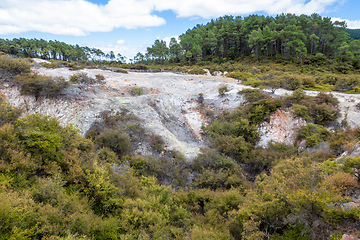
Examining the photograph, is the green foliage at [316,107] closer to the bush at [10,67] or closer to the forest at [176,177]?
the forest at [176,177]

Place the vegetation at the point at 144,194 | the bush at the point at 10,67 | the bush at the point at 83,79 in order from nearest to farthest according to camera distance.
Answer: the vegetation at the point at 144,194 → the bush at the point at 10,67 → the bush at the point at 83,79

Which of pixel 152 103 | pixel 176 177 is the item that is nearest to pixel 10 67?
pixel 152 103

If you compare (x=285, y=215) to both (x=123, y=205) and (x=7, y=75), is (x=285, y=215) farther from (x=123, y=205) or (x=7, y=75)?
Answer: (x=7, y=75)

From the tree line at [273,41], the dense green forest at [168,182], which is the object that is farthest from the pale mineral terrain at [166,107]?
the tree line at [273,41]

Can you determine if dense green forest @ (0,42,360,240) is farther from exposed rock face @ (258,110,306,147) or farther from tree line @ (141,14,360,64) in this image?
tree line @ (141,14,360,64)

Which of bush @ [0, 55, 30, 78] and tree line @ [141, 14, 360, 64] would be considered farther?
tree line @ [141, 14, 360, 64]

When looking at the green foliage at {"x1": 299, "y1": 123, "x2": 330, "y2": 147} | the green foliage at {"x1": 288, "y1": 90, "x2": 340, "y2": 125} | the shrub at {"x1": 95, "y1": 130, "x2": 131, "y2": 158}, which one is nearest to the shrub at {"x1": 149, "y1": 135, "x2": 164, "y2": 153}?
the shrub at {"x1": 95, "y1": 130, "x2": 131, "y2": 158}
